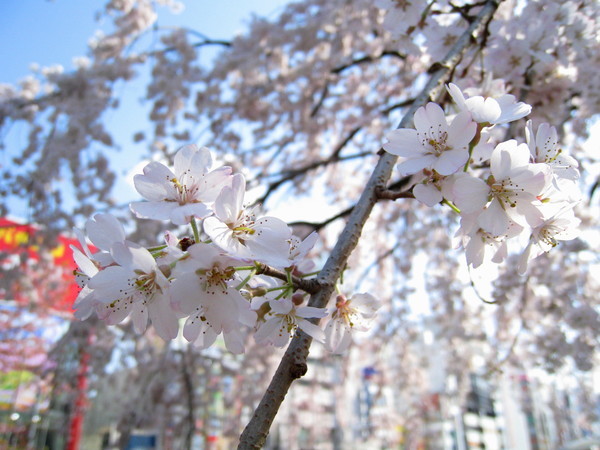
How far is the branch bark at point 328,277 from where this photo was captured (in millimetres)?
612

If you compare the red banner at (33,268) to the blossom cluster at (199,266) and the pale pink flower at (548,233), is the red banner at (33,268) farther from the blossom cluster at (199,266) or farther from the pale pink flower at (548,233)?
the pale pink flower at (548,233)

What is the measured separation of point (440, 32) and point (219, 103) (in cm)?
297

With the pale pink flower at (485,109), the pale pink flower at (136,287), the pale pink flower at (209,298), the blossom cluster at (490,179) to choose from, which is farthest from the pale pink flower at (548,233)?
the pale pink flower at (136,287)

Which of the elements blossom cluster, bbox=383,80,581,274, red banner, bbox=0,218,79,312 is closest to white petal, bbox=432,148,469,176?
blossom cluster, bbox=383,80,581,274

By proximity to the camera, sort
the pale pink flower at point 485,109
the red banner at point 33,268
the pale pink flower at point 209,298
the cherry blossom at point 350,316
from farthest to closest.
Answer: the red banner at point 33,268, the cherry blossom at point 350,316, the pale pink flower at point 485,109, the pale pink flower at point 209,298

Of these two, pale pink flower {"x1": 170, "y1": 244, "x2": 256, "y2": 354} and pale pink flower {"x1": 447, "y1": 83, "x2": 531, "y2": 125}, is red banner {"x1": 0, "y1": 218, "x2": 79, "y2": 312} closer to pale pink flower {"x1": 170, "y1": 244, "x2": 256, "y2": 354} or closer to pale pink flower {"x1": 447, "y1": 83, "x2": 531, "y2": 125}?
pale pink flower {"x1": 170, "y1": 244, "x2": 256, "y2": 354}

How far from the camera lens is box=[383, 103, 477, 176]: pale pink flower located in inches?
27.3

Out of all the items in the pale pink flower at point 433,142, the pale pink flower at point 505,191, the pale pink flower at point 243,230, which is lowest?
the pale pink flower at point 243,230

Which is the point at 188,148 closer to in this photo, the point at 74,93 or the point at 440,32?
the point at 440,32

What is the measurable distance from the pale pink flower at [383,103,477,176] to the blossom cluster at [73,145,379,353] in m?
0.22

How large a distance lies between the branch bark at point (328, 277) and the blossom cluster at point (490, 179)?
0.35ft

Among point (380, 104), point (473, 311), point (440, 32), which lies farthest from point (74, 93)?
point (473, 311)

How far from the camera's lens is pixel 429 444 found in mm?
10062

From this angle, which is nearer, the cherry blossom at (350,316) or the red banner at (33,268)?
the cherry blossom at (350,316)
